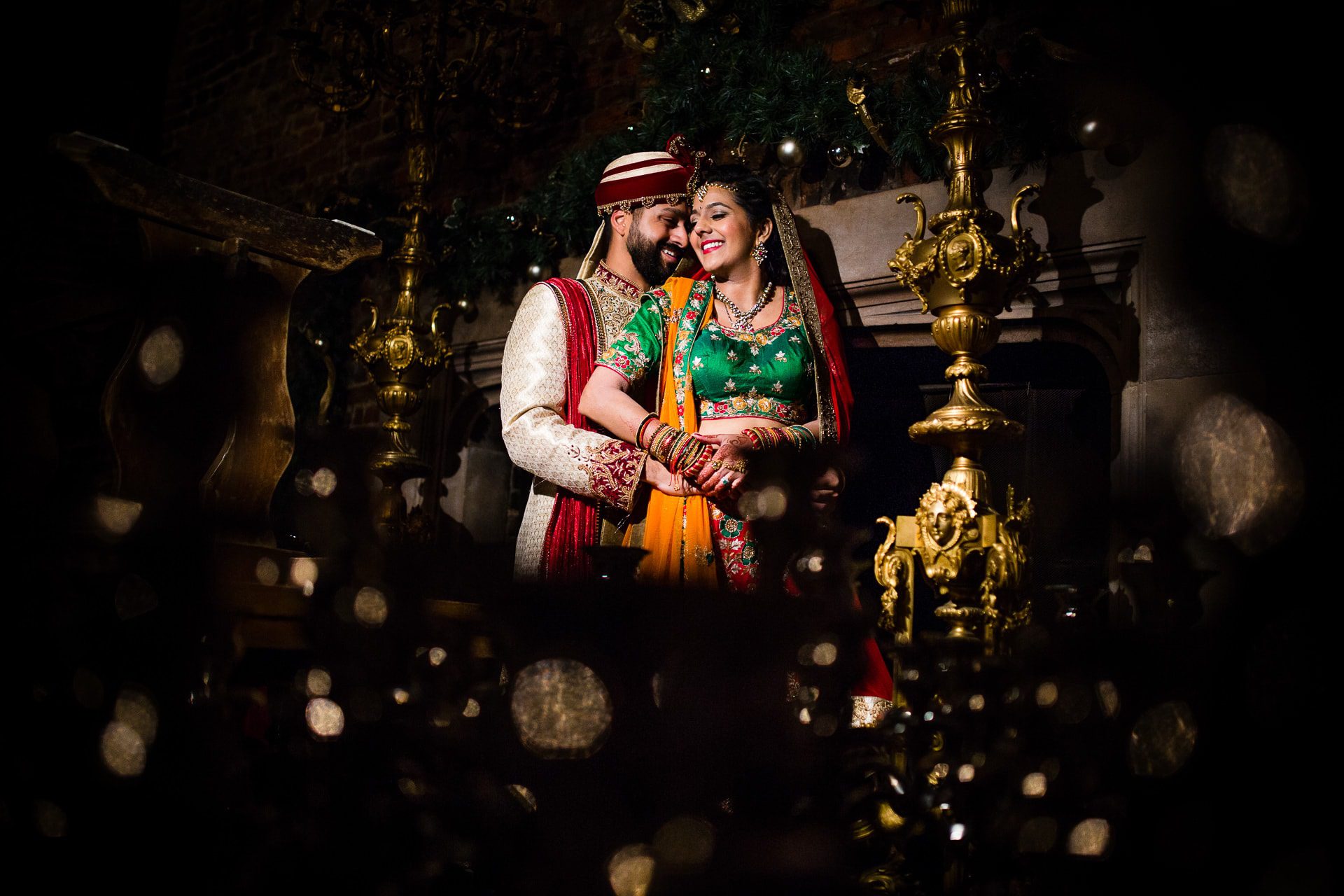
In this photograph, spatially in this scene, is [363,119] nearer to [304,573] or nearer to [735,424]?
[735,424]

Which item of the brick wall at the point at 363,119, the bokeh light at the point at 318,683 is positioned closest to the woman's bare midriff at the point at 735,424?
the brick wall at the point at 363,119

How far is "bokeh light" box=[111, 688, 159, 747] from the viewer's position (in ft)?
4.48

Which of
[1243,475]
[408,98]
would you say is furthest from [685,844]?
[408,98]

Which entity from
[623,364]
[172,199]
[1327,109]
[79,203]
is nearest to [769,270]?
[623,364]

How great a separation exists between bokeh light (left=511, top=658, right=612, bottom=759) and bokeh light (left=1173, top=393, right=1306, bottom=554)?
0.75m

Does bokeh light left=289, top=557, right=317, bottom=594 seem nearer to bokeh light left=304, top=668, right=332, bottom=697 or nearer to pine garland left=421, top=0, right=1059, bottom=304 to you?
bokeh light left=304, top=668, right=332, bottom=697

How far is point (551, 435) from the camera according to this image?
2592 mm

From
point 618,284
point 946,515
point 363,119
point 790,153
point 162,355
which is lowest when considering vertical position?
point 946,515

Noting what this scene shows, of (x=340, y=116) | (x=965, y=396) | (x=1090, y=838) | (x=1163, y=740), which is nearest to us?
(x=1163, y=740)

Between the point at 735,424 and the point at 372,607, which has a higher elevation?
the point at 735,424

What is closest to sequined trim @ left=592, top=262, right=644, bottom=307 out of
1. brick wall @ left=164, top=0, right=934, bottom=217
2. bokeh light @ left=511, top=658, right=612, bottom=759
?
brick wall @ left=164, top=0, right=934, bottom=217

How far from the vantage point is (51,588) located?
52.7 inches

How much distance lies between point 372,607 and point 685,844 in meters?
0.52

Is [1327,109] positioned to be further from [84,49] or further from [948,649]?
[84,49]
